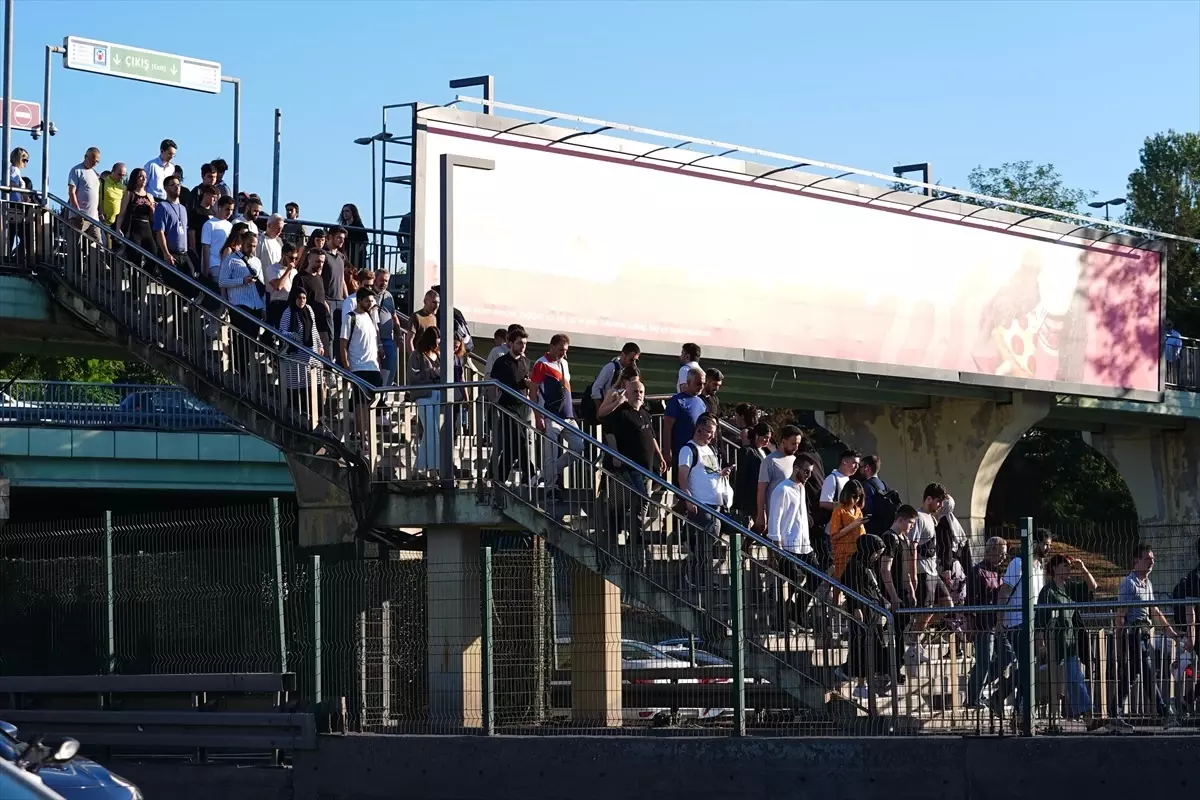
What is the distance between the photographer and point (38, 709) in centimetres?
1989

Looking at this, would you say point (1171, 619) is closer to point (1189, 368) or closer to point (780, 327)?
point (780, 327)

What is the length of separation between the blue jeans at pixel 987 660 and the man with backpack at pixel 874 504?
3745mm

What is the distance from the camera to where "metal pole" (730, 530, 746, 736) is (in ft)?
48.1

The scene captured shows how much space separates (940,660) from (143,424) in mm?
30157

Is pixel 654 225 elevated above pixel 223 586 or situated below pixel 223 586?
above

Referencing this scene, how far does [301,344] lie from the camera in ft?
63.2

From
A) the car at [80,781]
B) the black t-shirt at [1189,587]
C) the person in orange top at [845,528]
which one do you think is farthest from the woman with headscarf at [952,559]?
the car at [80,781]

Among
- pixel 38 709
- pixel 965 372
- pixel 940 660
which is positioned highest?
pixel 965 372

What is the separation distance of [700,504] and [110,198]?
375 inches

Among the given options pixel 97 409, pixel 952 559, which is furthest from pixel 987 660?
pixel 97 409

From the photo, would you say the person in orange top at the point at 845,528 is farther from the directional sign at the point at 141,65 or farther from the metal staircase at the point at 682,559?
the directional sign at the point at 141,65

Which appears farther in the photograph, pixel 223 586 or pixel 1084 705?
pixel 223 586

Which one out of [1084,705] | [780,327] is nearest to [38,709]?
[1084,705]

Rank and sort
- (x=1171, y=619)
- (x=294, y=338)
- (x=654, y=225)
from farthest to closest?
(x=654, y=225) → (x=294, y=338) → (x=1171, y=619)
